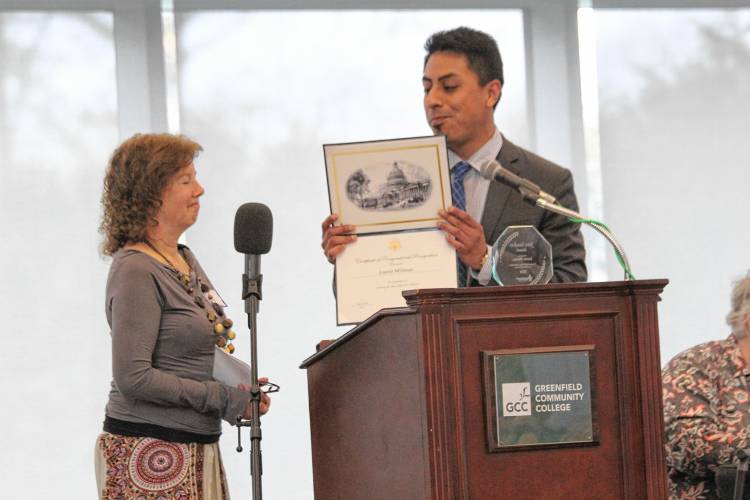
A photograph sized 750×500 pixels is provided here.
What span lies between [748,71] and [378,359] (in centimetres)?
458

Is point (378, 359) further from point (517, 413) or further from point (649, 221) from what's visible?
point (649, 221)

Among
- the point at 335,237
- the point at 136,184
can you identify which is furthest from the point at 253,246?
the point at 136,184

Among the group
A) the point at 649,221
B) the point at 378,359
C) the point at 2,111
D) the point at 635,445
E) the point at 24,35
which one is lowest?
the point at 635,445

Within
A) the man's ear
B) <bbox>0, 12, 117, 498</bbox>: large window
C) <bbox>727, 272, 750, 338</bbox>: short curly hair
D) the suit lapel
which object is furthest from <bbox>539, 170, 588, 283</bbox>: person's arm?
<bbox>0, 12, 117, 498</bbox>: large window

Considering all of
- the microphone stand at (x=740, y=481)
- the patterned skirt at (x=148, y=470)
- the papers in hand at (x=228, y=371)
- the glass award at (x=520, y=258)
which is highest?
the glass award at (x=520, y=258)

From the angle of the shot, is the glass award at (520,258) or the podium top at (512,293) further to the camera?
the glass award at (520,258)

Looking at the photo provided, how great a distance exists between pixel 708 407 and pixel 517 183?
1.30 m

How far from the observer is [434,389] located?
1869mm

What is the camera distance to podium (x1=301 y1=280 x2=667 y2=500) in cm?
188

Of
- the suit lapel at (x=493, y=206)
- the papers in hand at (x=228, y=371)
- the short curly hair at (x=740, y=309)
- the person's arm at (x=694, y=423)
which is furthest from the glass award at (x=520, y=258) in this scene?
the short curly hair at (x=740, y=309)

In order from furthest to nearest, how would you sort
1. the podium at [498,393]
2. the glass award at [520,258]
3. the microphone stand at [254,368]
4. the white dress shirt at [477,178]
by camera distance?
the white dress shirt at [477,178] → the microphone stand at [254,368] → the glass award at [520,258] → the podium at [498,393]

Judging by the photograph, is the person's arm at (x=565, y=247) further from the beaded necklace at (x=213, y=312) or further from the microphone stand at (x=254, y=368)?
the beaded necklace at (x=213, y=312)

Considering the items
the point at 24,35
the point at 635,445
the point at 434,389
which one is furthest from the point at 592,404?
the point at 24,35

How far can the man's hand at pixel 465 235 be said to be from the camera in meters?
2.60
